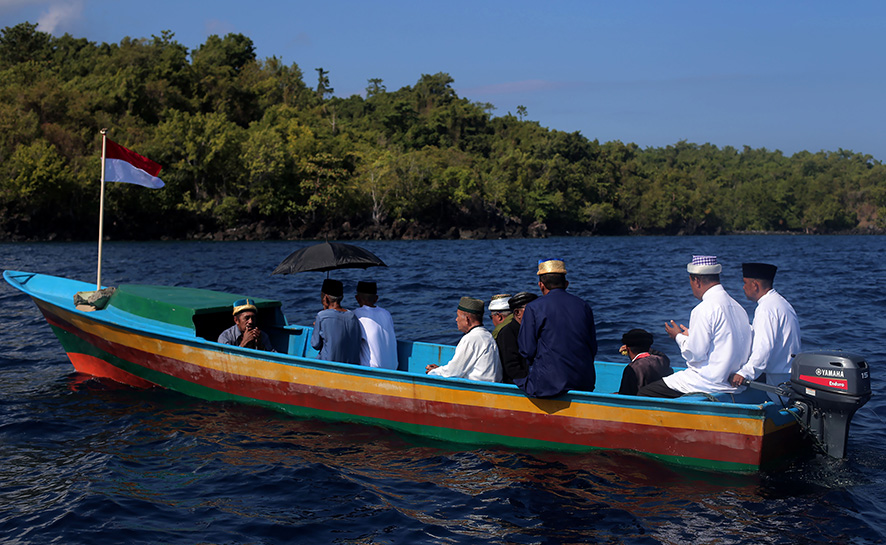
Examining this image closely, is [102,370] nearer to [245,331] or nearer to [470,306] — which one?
[245,331]

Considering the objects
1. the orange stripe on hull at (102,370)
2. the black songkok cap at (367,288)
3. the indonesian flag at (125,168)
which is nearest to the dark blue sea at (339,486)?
the orange stripe on hull at (102,370)

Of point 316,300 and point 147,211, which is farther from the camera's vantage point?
point 147,211

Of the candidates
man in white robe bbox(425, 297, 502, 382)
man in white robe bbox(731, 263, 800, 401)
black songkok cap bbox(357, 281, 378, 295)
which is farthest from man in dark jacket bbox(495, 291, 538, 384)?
man in white robe bbox(731, 263, 800, 401)

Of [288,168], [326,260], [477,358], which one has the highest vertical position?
[288,168]

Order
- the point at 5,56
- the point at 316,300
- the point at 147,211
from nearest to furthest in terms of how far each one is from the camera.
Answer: the point at 316,300
the point at 147,211
the point at 5,56

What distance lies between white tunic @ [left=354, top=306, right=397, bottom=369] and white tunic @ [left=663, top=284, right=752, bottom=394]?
3.69m

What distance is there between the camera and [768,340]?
7492mm

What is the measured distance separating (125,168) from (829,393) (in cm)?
1087

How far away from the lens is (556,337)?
24.7 ft

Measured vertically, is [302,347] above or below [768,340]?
below

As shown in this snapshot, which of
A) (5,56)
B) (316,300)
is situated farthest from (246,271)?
(5,56)

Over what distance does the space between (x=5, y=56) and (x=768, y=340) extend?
10186 centimetres

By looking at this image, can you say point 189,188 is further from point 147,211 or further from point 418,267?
point 418,267

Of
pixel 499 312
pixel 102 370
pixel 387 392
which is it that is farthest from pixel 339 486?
pixel 102 370
